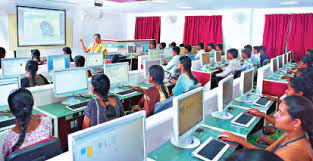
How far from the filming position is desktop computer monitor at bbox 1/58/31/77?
3.98m

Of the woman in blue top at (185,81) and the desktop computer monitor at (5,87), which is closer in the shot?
the desktop computer monitor at (5,87)

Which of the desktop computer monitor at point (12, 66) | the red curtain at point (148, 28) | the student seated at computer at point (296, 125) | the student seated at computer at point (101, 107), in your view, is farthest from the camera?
the red curtain at point (148, 28)

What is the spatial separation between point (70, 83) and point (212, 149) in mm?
1986

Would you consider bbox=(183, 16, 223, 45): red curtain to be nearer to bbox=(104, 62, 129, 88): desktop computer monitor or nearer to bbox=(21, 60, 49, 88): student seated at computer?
bbox=(104, 62, 129, 88): desktop computer monitor

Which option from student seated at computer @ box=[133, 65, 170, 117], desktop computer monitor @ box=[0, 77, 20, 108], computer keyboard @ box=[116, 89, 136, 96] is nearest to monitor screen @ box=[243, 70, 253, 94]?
student seated at computer @ box=[133, 65, 170, 117]

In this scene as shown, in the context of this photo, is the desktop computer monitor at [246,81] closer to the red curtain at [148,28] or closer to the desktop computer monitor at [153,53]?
the desktop computer monitor at [153,53]

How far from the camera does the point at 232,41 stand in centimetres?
903

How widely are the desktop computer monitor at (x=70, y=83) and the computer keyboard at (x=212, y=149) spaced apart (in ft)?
6.06

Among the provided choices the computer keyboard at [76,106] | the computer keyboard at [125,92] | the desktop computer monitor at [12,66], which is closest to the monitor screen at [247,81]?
the computer keyboard at [125,92]

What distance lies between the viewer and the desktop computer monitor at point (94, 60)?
5.17 m

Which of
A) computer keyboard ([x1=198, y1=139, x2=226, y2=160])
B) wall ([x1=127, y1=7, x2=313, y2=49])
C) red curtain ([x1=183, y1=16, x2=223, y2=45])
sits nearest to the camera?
computer keyboard ([x1=198, y1=139, x2=226, y2=160])

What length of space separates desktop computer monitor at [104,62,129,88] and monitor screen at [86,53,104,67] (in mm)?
1635

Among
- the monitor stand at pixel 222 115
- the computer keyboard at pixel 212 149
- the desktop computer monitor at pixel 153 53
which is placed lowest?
the computer keyboard at pixel 212 149

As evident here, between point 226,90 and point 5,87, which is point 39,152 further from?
point 226,90
